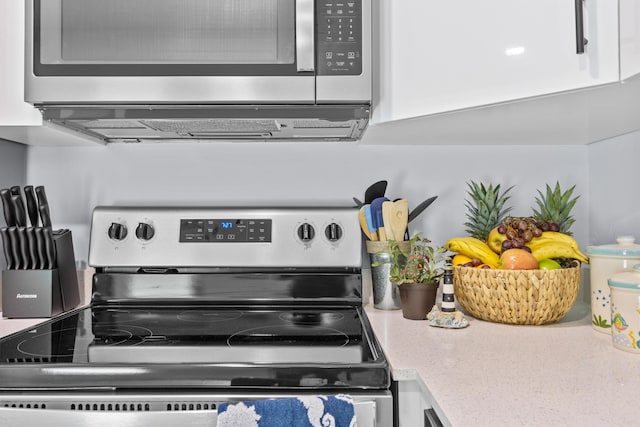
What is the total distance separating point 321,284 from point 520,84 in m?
0.70

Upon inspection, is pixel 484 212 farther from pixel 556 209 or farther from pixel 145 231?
pixel 145 231

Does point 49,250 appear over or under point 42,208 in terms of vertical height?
under

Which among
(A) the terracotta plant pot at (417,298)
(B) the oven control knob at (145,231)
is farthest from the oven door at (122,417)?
(B) the oven control knob at (145,231)

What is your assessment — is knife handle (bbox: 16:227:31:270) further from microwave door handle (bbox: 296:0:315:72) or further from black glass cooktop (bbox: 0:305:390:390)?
microwave door handle (bbox: 296:0:315:72)

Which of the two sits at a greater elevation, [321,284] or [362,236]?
[362,236]

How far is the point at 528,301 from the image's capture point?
1105 mm

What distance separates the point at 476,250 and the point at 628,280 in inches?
13.7

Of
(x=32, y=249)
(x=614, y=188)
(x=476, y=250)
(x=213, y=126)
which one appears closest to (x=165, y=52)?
(x=213, y=126)

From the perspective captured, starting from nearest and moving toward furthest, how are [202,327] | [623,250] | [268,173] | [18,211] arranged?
[623,250] → [202,327] → [18,211] → [268,173]

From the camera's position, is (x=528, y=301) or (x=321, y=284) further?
(x=321, y=284)

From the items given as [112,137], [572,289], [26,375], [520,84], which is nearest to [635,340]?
[572,289]

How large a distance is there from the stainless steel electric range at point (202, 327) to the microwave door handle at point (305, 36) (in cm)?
43

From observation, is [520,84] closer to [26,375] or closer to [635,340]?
[635,340]

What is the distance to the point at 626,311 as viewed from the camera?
0.94m
